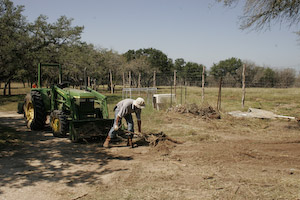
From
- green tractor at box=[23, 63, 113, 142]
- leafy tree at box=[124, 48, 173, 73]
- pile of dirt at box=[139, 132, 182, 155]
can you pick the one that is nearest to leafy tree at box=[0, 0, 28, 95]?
green tractor at box=[23, 63, 113, 142]

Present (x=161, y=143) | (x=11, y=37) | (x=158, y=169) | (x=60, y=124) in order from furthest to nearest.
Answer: (x=11, y=37) < (x=60, y=124) < (x=161, y=143) < (x=158, y=169)

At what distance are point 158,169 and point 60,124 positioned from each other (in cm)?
362

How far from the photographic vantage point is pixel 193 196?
3939 mm

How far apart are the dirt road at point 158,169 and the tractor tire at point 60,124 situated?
22 cm

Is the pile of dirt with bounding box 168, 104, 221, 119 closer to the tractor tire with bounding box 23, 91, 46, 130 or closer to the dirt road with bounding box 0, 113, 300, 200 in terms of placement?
the dirt road with bounding box 0, 113, 300, 200

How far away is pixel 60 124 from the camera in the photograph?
7328 millimetres

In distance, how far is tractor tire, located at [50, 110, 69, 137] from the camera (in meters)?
7.30

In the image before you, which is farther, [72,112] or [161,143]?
[72,112]

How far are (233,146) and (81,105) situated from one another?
15.0 ft

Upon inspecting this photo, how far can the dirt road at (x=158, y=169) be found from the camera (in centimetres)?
406

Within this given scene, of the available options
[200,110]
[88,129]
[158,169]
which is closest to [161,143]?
[158,169]

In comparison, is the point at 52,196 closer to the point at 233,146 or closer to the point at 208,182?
the point at 208,182

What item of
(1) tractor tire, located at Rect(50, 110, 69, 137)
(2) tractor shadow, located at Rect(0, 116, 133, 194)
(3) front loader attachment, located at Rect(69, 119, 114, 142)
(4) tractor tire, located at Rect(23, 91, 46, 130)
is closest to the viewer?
(2) tractor shadow, located at Rect(0, 116, 133, 194)

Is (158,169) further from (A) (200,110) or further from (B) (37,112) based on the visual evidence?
(A) (200,110)
